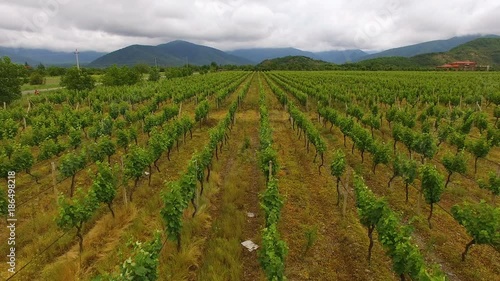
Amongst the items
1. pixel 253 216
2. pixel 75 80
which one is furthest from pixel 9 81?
pixel 253 216

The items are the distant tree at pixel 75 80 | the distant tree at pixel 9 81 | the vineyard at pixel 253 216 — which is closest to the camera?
the vineyard at pixel 253 216

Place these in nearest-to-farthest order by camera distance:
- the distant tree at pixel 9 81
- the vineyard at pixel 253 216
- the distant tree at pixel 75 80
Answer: the vineyard at pixel 253 216 → the distant tree at pixel 9 81 → the distant tree at pixel 75 80

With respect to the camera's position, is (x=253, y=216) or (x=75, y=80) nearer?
(x=253, y=216)

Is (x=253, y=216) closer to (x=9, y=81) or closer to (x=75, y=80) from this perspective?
(x=9, y=81)

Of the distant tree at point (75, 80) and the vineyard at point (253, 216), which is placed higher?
the distant tree at point (75, 80)

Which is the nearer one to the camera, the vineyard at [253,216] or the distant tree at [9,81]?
the vineyard at [253,216]

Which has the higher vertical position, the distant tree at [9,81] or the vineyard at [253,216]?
the distant tree at [9,81]

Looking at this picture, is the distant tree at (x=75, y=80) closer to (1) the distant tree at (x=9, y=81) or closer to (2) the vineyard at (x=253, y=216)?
(1) the distant tree at (x=9, y=81)

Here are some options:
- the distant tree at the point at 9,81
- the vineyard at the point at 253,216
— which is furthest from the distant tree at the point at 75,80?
the vineyard at the point at 253,216

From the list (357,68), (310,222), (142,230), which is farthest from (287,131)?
(357,68)
